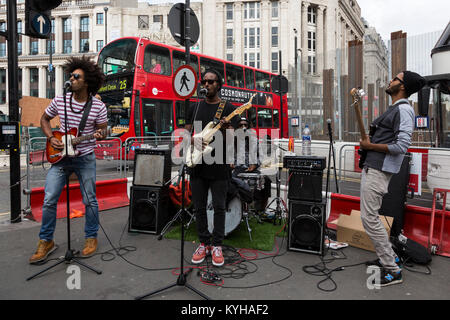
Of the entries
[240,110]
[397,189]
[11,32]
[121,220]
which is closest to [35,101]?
[11,32]

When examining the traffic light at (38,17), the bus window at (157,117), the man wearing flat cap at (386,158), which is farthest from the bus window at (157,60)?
the man wearing flat cap at (386,158)

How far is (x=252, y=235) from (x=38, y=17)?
4.38m

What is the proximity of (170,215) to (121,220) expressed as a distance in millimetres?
949

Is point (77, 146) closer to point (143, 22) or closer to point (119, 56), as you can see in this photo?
point (119, 56)

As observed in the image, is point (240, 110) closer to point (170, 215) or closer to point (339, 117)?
point (170, 215)

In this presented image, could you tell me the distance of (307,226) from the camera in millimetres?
3947

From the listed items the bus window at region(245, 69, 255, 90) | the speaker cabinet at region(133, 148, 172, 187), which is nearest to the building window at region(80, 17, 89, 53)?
the bus window at region(245, 69, 255, 90)

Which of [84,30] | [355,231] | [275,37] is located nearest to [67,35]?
[84,30]

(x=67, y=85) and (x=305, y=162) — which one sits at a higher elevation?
(x=67, y=85)

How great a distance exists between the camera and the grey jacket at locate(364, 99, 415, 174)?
10.00ft

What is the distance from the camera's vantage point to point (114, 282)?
3080 millimetres

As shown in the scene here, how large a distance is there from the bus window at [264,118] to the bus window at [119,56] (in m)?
7.53

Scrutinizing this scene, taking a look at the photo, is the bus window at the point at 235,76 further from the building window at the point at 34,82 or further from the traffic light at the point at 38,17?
the building window at the point at 34,82

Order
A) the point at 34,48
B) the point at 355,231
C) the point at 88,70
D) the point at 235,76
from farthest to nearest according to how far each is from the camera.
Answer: the point at 34,48
the point at 235,76
the point at 355,231
the point at 88,70
